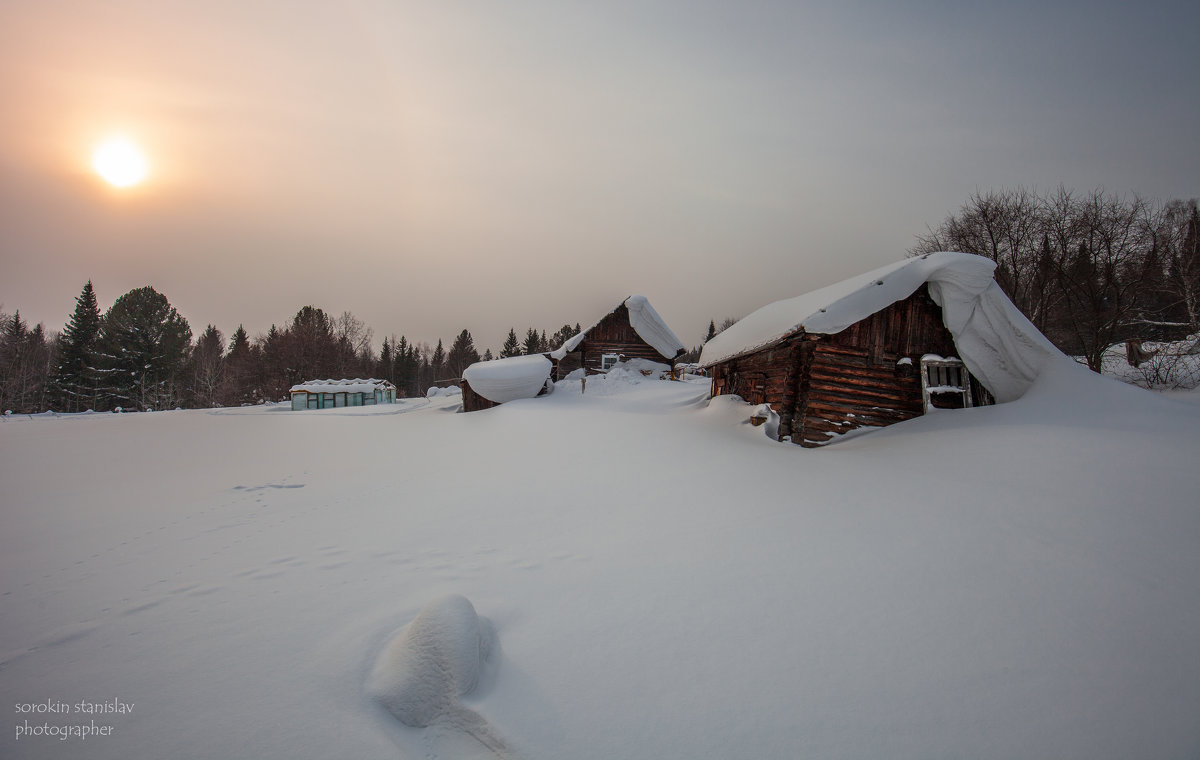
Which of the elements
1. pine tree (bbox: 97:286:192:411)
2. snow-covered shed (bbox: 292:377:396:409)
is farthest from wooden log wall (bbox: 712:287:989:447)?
pine tree (bbox: 97:286:192:411)

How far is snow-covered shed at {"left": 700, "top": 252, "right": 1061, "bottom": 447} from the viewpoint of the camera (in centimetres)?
971

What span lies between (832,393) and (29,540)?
1363cm

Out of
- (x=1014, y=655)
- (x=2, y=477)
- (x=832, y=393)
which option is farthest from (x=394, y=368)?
(x=1014, y=655)

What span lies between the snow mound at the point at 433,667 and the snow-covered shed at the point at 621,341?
2357 cm

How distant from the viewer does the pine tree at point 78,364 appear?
37094 millimetres

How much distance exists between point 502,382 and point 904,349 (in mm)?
14168

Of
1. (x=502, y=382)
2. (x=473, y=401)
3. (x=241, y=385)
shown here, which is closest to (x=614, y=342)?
(x=502, y=382)

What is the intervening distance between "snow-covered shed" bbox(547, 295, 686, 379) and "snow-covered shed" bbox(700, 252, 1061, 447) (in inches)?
623

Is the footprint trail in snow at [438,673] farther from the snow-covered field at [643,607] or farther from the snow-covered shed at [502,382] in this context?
the snow-covered shed at [502,382]

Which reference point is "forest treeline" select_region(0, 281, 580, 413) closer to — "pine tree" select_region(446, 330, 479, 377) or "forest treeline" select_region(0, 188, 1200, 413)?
"forest treeline" select_region(0, 188, 1200, 413)

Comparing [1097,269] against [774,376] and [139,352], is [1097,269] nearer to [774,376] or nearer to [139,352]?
[774,376]

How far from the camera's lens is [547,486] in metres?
7.75

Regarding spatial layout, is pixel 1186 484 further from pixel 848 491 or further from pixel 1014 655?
pixel 1014 655

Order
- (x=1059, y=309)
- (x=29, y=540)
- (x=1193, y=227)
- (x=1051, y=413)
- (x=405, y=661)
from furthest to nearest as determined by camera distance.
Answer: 1. (x=1059, y=309)
2. (x=1193, y=227)
3. (x=1051, y=413)
4. (x=29, y=540)
5. (x=405, y=661)
